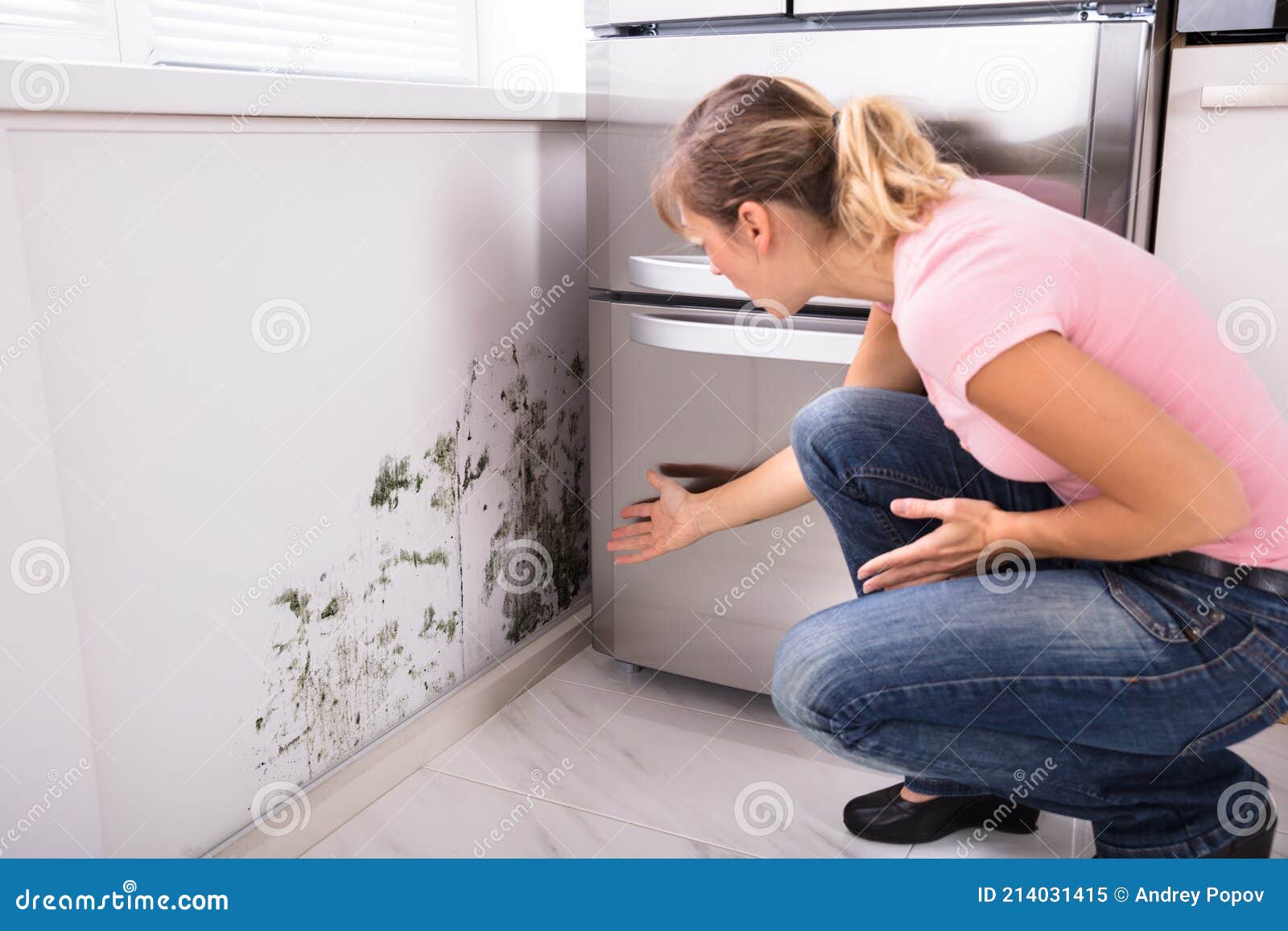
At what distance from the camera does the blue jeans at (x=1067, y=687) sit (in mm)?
898

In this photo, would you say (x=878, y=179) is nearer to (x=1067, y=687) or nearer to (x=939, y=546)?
(x=939, y=546)

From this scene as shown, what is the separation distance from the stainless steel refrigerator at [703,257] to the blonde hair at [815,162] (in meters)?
0.25

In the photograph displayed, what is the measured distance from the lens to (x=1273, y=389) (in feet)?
4.09

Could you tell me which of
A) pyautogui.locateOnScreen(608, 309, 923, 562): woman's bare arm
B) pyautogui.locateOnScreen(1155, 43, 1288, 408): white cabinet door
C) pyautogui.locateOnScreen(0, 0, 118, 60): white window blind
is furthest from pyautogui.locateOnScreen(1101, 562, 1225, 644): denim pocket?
pyautogui.locateOnScreen(0, 0, 118, 60): white window blind

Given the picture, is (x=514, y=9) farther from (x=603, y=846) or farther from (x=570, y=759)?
(x=603, y=846)

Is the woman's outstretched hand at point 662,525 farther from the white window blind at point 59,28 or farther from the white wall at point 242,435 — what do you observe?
the white window blind at point 59,28

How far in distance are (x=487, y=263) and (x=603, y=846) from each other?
721 mm

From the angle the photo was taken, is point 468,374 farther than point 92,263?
Yes

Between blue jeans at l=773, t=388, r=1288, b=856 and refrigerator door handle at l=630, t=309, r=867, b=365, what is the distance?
265 millimetres

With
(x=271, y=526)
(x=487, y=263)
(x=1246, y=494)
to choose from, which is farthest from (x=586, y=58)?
(x=1246, y=494)

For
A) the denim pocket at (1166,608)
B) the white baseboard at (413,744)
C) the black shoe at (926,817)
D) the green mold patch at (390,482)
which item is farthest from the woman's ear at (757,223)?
the white baseboard at (413,744)

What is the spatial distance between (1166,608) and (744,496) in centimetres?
53

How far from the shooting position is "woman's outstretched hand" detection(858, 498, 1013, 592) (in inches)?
38.6

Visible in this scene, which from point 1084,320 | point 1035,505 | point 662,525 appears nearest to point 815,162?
point 1084,320
